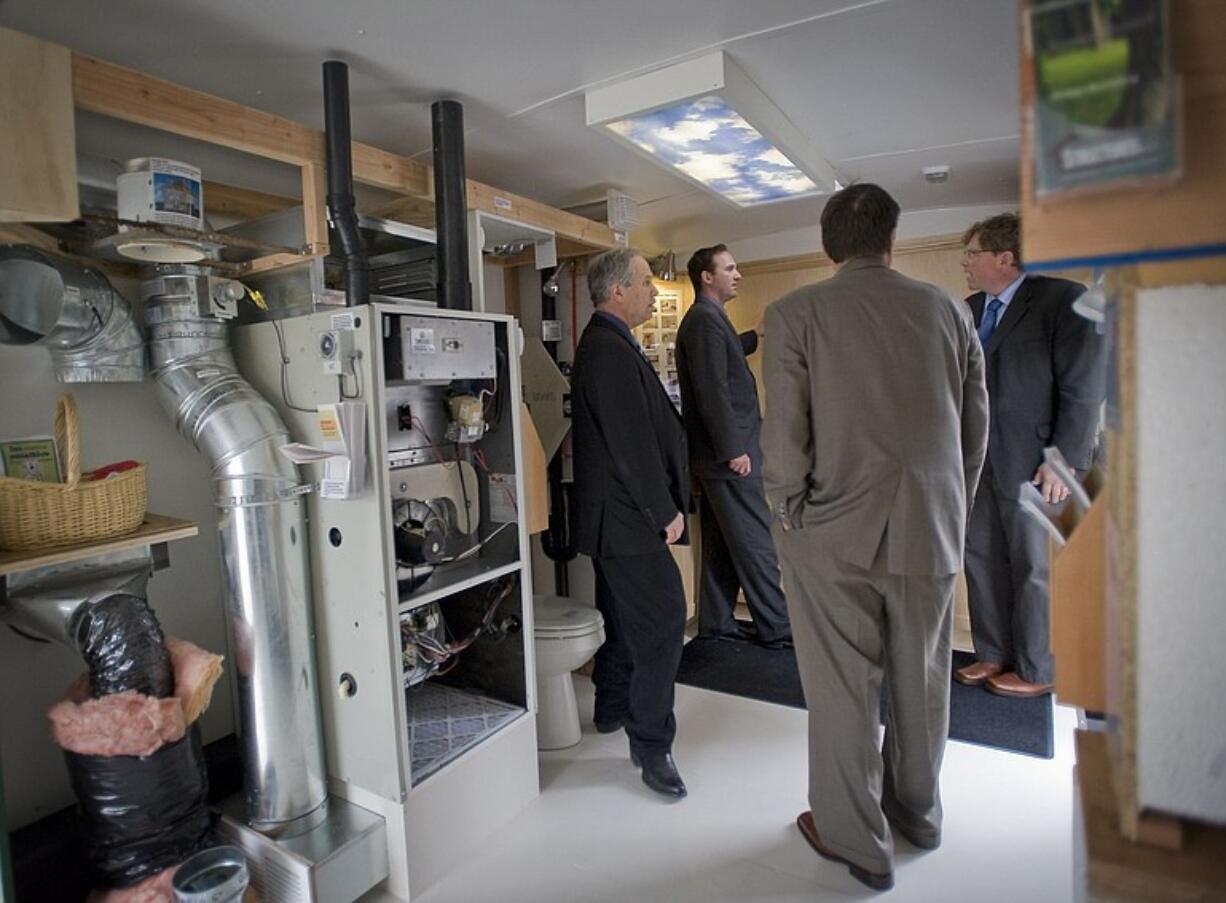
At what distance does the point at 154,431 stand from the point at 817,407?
1792 mm

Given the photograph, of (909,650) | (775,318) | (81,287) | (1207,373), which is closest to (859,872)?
(909,650)

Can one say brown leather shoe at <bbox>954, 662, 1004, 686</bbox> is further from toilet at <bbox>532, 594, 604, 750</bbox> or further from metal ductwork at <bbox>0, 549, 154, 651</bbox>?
metal ductwork at <bbox>0, 549, 154, 651</bbox>

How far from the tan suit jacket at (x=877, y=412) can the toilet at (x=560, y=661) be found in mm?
1038

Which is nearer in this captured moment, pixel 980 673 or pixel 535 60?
pixel 535 60

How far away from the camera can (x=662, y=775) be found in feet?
7.06

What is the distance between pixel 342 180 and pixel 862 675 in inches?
69.3

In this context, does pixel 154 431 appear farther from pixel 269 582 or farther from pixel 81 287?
pixel 269 582

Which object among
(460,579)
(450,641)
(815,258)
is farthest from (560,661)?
(815,258)

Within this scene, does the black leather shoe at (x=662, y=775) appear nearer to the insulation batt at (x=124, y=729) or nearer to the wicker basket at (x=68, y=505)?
the insulation batt at (x=124, y=729)

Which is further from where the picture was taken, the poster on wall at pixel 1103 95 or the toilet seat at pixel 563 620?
the toilet seat at pixel 563 620

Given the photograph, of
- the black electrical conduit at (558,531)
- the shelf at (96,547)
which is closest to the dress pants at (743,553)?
the black electrical conduit at (558,531)

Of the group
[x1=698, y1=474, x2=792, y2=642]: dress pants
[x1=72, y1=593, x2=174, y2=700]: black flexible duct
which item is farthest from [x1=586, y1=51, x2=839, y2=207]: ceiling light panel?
[x1=72, y1=593, x2=174, y2=700]: black flexible duct

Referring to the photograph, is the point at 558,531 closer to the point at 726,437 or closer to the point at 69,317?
the point at 726,437

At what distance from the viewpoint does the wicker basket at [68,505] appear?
1439 mm
